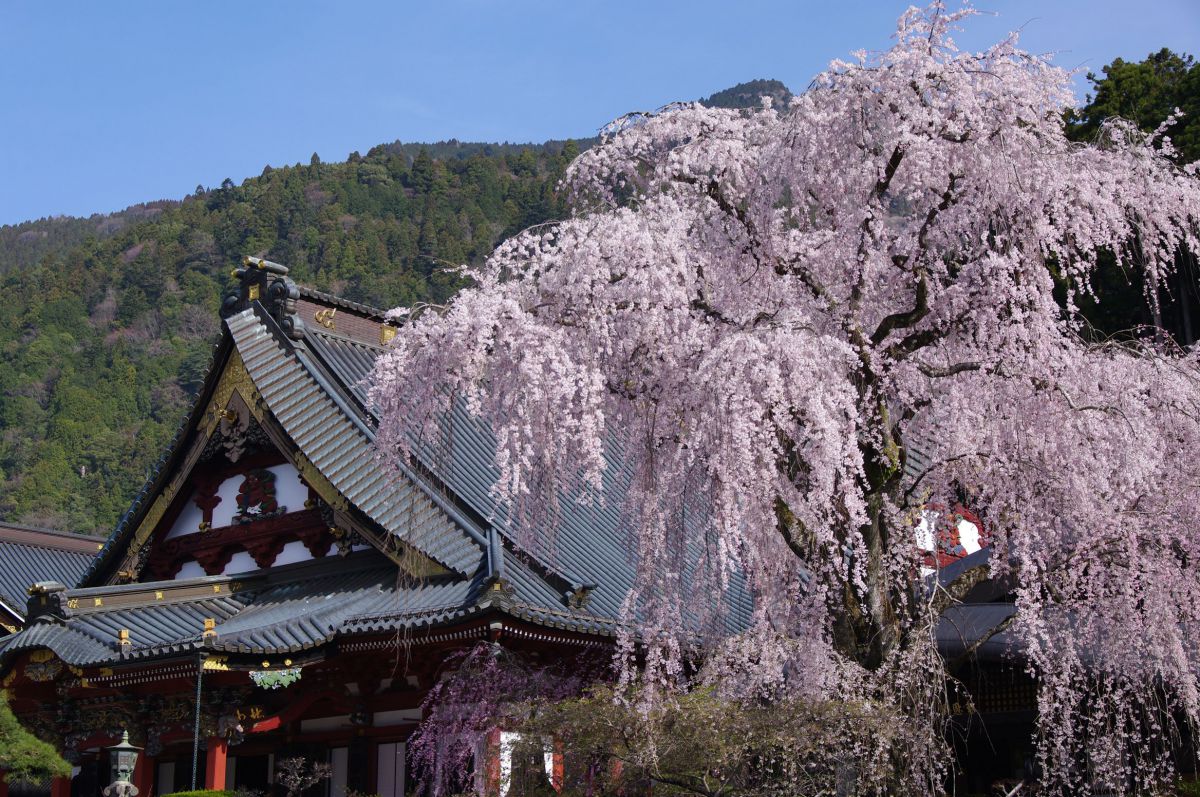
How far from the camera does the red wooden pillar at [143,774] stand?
14.1 meters

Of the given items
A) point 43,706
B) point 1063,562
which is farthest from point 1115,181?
point 43,706

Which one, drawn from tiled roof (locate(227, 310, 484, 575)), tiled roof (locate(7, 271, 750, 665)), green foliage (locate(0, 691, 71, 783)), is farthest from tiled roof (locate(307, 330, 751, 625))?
green foliage (locate(0, 691, 71, 783))

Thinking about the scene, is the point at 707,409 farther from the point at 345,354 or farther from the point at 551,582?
the point at 345,354

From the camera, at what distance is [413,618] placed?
1221 centimetres

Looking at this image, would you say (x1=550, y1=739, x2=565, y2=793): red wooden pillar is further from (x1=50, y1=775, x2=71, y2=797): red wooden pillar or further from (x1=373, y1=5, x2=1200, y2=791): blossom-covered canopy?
(x1=50, y1=775, x2=71, y2=797): red wooden pillar

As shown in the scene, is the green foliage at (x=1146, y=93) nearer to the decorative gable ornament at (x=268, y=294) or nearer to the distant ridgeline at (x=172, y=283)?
the decorative gable ornament at (x=268, y=294)

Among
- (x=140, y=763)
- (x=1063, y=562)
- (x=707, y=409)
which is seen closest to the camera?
(x=707, y=409)

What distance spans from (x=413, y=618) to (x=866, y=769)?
4.93m

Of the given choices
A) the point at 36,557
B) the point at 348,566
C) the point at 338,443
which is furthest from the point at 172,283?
the point at 348,566

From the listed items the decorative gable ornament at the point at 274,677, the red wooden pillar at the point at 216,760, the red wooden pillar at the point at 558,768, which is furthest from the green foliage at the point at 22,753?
the red wooden pillar at the point at 558,768

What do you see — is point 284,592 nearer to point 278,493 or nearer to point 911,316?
point 278,493

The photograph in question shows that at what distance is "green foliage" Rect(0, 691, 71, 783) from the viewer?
13492 millimetres

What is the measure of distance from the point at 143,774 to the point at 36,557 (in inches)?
441

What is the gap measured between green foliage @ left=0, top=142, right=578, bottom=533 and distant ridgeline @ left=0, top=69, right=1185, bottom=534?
94mm
